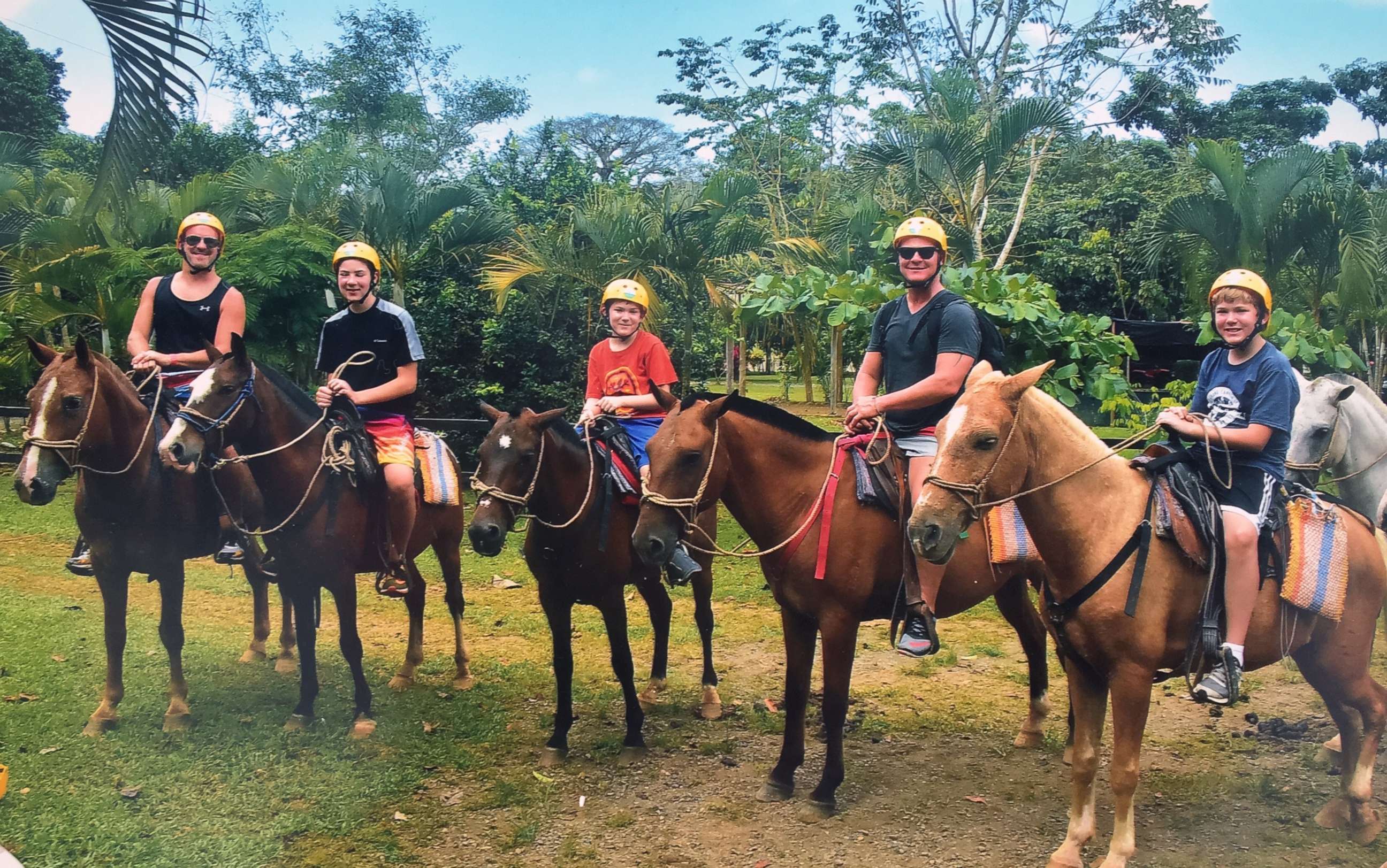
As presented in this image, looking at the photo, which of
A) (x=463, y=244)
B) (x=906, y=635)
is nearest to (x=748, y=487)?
(x=906, y=635)

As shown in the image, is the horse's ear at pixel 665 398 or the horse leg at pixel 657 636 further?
the horse leg at pixel 657 636

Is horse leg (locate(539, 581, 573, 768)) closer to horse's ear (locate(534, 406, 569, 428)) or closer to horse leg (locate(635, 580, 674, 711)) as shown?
horse leg (locate(635, 580, 674, 711))

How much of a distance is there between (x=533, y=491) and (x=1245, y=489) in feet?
11.0

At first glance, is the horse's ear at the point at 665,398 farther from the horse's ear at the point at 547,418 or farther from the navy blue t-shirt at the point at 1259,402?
the navy blue t-shirt at the point at 1259,402

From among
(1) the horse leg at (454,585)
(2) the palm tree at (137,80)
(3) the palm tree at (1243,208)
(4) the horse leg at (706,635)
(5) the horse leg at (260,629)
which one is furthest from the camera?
(3) the palm tree at (1243,208)

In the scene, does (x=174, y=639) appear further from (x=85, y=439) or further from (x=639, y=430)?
(x=639, y=430)

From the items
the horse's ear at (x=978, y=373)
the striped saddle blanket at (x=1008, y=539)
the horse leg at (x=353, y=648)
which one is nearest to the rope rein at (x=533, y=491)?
the horse leg at (x=353, y=648)

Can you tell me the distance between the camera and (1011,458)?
361cm

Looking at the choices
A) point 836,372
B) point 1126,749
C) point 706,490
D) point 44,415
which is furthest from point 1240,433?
point 836,372

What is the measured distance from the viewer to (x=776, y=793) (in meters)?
4.80

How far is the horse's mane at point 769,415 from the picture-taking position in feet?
15.4

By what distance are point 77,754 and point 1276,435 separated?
6.05 m

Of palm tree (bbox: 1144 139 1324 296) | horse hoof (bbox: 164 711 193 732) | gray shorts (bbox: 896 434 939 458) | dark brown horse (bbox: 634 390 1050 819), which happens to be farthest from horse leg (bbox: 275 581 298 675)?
palm tree (bbox: 1144 139 1324 296)

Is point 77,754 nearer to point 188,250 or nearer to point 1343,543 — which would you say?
point 188,250
